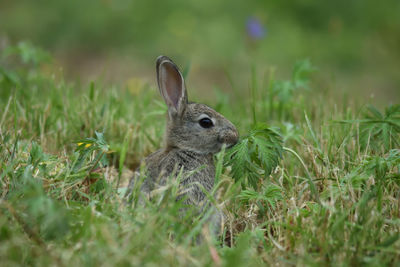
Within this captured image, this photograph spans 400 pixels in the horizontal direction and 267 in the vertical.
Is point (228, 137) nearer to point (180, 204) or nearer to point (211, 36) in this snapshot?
point (180, 204)

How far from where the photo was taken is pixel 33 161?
3.31 metres

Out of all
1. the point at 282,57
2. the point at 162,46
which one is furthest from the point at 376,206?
the point at 162,46

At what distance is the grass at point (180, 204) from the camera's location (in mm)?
2580

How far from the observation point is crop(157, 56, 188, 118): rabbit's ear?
4.06 metres

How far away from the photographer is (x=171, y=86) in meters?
4.19

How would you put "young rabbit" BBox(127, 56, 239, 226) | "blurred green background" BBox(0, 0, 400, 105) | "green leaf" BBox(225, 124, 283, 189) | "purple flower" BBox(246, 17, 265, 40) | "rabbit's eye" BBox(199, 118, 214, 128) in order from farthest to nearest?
1. "blurred green background" BBox(0, 0, 400, 105)
2. "purple flower" BBox(246, 17, 265, 40)
3. "rabbit's eye" BBox(199, 118, 214, 128)
4. "young rabbit" BBox(127, 56, 239, 226)
5. "green leaf" BBox(225, 124, 283, 189)

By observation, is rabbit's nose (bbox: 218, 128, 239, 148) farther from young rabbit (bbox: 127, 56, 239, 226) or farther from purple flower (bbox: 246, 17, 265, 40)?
purple flower (bbox: 246, 17, 265, 40)

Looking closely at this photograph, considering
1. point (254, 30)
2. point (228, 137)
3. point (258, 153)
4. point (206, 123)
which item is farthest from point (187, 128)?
point (254, 30)

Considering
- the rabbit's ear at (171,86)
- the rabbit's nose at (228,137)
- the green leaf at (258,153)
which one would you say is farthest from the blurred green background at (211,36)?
the green leaf at (258,153)

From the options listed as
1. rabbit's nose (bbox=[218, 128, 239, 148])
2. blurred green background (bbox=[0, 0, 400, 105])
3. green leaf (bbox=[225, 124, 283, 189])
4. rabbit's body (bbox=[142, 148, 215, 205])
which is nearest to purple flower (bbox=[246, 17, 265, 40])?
blurred green background (bbox=[0, 0, 400, 105])

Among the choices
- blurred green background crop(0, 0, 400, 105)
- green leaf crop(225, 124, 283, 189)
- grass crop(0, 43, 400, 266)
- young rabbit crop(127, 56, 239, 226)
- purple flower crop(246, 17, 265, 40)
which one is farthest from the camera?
blurred green background crop(0, 0, 400, 105)

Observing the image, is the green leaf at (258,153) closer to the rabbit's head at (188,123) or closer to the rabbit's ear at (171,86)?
the rabbit's head at (188,123)

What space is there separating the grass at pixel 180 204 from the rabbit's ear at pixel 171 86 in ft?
1.74

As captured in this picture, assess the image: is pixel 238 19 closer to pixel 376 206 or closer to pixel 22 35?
pixel 22 35
